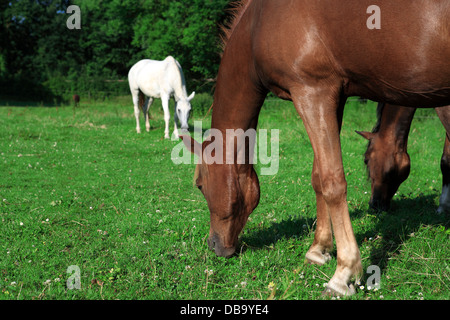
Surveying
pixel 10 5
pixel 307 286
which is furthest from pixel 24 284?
pixel 10 5

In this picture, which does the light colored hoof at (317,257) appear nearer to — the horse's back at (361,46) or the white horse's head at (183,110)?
the horse's back at (361,46)

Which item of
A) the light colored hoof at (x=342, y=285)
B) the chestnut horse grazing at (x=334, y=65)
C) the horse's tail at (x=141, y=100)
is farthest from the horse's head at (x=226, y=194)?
the horse's tail at (x=141, y=100)

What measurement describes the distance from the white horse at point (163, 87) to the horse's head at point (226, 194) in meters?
8.37

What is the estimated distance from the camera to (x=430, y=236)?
4.14 meters

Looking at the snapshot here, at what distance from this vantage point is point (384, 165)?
15.8 ft

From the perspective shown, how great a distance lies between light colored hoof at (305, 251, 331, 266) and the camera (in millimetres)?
3585

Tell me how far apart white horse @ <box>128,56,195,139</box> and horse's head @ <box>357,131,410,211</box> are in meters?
7.69

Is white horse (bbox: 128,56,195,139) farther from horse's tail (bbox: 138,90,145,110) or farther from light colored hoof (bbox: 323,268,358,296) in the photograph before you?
light colored hoof (bbox: 323,268,358,296)

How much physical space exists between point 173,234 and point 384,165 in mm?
2556

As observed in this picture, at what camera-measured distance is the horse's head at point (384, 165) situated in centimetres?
477

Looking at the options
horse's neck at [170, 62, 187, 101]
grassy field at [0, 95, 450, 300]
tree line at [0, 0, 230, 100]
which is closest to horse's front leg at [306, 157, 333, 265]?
grassy field at [0, 95, 450, 300]

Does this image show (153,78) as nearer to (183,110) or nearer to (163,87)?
(163,87)
